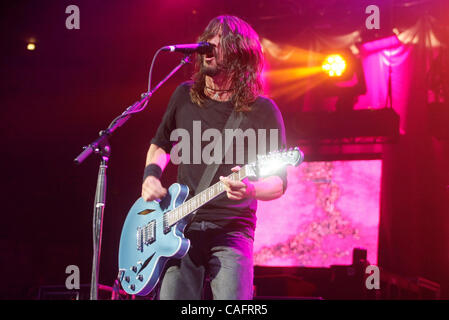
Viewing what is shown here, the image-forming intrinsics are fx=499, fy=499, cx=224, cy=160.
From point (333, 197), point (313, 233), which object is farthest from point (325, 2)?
point (313, 233)

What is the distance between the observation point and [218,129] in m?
3.09

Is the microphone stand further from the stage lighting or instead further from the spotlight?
the stage lighting

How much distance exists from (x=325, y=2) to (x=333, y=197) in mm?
3584

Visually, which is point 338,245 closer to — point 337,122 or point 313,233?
point 313,233

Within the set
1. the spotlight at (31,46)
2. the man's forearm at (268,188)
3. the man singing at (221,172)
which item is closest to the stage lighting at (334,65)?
the spotlight at (31,46)

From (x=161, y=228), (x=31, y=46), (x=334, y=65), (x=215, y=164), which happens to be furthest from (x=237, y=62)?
(x=334, y=65)

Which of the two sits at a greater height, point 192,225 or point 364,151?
point 364,151

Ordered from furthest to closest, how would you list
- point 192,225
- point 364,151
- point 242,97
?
point 364,151, point 242,97, point 192,225

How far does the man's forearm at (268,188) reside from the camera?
9.01ft

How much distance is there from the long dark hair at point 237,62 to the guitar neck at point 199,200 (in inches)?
18.6

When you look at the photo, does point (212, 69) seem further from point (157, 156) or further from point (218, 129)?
point (157, 156)

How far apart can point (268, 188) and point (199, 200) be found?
417 millimetres

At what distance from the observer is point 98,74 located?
7.70 m

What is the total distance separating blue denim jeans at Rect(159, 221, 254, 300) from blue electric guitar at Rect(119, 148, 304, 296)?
75 mm
